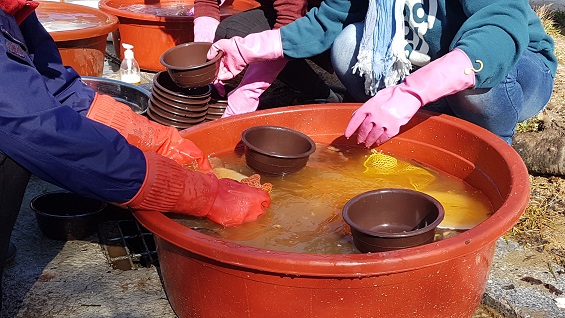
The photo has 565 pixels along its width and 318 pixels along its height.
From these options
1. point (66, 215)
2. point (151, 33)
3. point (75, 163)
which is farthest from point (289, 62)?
point (75, 163)

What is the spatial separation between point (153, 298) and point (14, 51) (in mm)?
845

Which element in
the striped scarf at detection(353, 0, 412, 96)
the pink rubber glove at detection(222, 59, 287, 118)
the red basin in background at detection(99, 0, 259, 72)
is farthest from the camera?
the red basin in background at detection(99, 0, 259, 72)

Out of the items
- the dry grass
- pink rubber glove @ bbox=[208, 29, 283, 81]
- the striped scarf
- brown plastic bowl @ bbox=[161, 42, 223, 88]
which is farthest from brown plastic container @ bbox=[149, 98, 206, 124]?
the dry grass

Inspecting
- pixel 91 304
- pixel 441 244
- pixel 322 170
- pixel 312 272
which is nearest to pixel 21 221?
pixel 91 304

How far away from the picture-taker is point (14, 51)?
6.07ft

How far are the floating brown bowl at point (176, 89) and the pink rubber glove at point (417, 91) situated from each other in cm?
106

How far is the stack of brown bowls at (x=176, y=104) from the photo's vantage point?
3072mm

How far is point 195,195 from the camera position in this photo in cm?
197

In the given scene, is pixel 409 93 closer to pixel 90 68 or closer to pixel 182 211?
pixel 182 211

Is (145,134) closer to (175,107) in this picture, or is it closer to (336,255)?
(175,107)

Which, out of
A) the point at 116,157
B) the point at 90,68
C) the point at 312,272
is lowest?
the point at 90,68

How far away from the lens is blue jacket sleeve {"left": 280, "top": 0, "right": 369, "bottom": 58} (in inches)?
115

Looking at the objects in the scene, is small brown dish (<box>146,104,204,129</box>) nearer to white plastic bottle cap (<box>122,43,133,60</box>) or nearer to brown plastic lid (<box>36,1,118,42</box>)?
brown plastic lid (<box>36,1,118,42</box>)

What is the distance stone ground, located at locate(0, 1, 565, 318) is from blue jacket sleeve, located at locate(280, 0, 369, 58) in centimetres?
115
